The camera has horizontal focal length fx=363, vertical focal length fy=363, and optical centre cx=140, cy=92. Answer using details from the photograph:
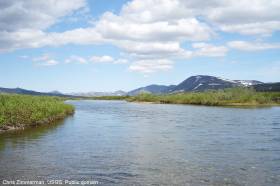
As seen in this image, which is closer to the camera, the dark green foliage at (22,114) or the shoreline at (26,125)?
the shoreline at (26,125)

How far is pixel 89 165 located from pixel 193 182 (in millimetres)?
6701

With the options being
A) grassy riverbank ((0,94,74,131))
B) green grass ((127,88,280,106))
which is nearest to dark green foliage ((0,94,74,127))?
grassy riverbank ((0,94,74,131))

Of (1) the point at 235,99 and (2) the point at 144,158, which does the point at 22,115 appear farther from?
(1) the point at 235,99

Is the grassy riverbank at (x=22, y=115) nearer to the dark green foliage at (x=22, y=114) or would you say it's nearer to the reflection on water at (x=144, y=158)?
the dark green foliage at (x=22, y=114)

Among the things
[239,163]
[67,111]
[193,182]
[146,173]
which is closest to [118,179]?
[146,173]

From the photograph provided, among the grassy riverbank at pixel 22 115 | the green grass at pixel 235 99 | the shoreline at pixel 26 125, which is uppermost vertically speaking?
the green grass at pixel 235 99

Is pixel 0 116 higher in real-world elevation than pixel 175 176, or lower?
higher

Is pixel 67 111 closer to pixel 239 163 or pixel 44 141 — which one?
pixel 44 141

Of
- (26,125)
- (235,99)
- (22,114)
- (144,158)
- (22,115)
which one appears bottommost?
(144,158)

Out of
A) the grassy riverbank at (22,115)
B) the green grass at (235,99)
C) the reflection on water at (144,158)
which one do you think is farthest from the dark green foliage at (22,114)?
the green grass at (235,99)

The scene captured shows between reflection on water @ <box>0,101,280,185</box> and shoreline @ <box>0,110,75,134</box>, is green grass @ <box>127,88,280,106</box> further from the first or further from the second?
reflection on water @ <box>0,101,280,185</box>

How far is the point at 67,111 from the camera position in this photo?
66.7 metres

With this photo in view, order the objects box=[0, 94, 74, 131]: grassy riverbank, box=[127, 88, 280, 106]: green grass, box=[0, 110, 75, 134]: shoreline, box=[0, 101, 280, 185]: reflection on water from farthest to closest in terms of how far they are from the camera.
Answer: box=[127, 88, 280, 106]: green grass, box=[0, 94, 74, 131]: grassy riverbank, box=[0, 110, 75, 134]: shoreline, box=[0, 101, 280, 185]: reflection on water

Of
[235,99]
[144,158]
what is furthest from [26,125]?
[235,99]
